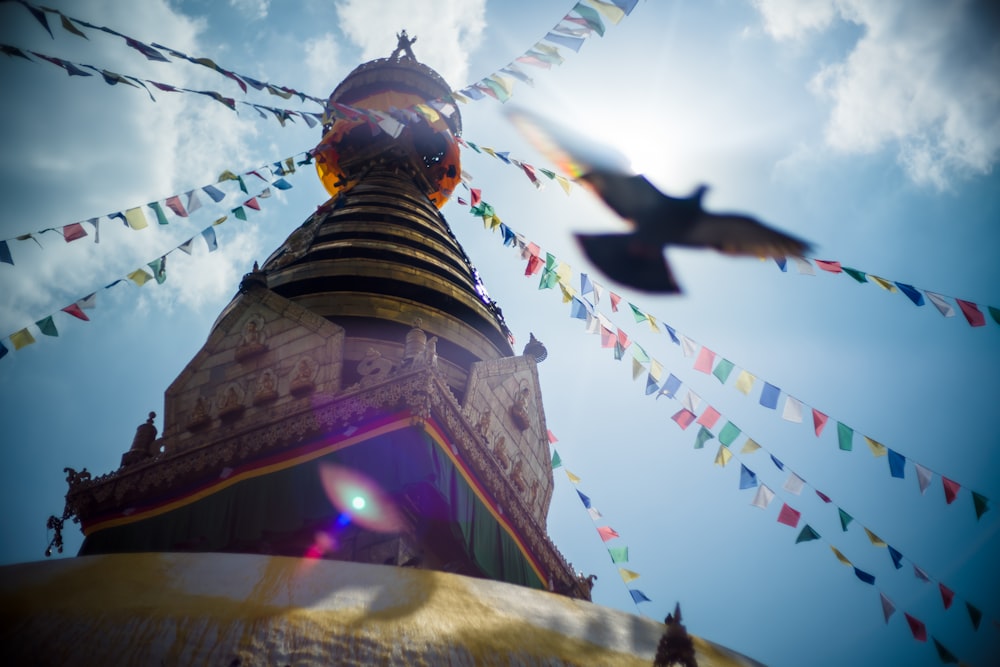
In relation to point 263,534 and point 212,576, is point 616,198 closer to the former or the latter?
point 263,534

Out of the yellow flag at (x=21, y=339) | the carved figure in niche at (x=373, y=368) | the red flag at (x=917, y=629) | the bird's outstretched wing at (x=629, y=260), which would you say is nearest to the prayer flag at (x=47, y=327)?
the yellow flag at (x=21, y=339)

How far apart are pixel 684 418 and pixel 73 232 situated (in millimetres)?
7207

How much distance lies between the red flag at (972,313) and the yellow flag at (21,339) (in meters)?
9.59

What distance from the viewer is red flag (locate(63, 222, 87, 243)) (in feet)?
27.7

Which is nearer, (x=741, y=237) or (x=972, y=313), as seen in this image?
(x=972, y=313)

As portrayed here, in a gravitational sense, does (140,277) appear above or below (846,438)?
above

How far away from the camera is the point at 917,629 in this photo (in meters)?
7.81

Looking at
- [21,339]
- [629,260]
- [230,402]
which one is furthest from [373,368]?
[629,260]

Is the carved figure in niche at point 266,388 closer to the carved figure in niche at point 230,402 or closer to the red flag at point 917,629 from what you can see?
the carved figure in niche at point 230,402

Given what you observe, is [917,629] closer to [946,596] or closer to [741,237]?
[946,596]

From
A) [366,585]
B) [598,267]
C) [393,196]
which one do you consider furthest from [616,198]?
[366,585]

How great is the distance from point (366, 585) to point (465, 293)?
8.91 m

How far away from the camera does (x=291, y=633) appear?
126 inches

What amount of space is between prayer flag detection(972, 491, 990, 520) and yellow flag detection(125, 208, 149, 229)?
30.7 ft
